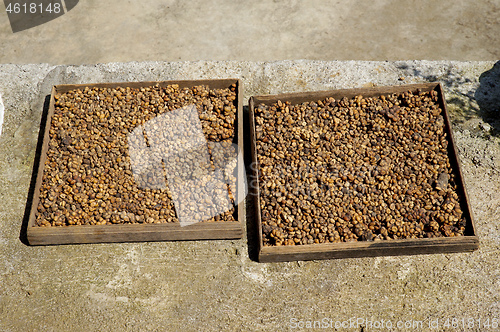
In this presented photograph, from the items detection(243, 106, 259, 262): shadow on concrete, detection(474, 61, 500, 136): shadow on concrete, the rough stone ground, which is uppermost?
detection(474, 61, 500, 136): shadow on concrete

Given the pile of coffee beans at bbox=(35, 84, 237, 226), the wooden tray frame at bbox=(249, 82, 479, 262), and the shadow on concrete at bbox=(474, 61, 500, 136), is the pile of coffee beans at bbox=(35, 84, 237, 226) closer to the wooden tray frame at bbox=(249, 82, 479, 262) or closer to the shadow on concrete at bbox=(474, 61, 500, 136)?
the wooden tray frame at bbox=(249, 82, 479, 262)

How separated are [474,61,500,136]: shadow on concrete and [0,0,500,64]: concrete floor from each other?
654mm

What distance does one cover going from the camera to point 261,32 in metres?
5.12

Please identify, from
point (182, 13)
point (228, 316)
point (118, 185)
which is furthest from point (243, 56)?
point (228, 316)

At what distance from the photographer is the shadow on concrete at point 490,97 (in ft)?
12.9

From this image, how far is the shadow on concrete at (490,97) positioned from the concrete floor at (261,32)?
2.15 feet

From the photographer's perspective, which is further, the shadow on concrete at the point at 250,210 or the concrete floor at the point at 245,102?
the shadow on concrete at the point at 250,210

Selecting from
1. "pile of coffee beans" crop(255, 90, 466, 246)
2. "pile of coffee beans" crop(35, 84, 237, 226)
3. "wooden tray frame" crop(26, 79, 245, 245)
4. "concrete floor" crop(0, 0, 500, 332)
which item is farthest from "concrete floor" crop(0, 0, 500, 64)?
"wooden tray frame" crop(26, 79, 245, 245)

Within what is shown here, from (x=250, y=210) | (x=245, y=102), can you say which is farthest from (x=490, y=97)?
(x=250, y=210)

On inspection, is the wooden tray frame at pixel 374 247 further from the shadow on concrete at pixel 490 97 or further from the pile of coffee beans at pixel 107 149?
the shadow on concrete at pixel 490 97

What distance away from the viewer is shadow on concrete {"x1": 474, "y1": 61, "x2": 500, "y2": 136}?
3922mm

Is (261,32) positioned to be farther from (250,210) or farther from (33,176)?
(33,176)

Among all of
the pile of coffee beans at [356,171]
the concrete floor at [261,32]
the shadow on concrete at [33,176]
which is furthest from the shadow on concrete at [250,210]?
the shadow on concrete at [33,176]

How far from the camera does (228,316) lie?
306 centimetres
